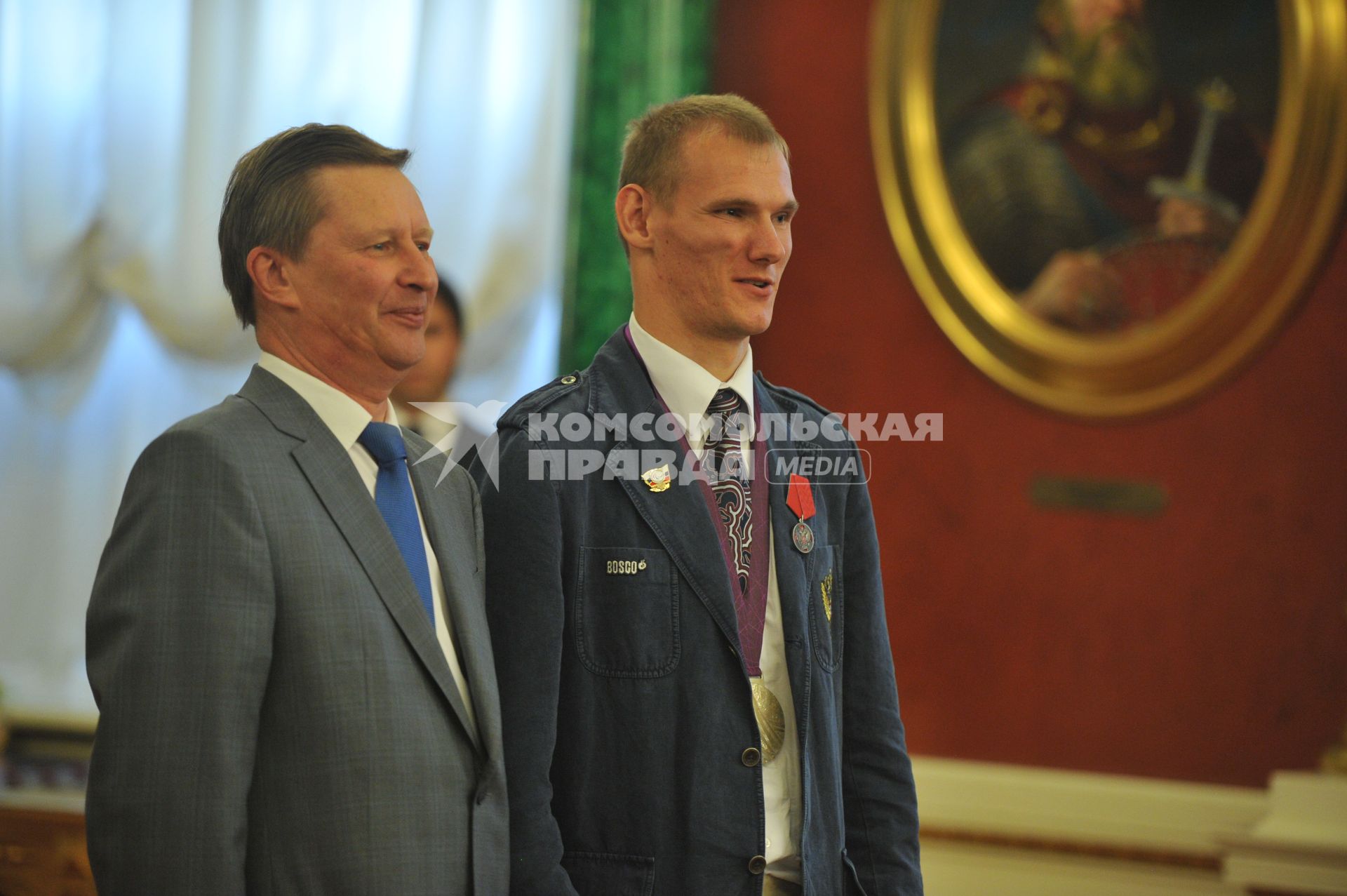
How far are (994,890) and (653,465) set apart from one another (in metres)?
2.85

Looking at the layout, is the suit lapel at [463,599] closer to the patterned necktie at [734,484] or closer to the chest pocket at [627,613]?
the chest pocket at [627,613]

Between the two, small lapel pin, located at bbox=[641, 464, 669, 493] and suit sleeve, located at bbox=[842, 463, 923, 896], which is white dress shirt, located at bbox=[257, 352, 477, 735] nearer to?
small lapel pin, located at bbox=[641, 464, 669, 493]

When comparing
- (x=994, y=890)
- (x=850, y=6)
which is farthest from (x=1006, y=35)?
(x=994, y=890)

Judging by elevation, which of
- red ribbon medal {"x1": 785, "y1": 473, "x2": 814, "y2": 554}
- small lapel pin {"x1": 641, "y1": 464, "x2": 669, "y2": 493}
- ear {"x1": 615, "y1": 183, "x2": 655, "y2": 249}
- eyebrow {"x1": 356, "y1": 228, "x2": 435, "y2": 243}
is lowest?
red ribbon medal {"x1": 785, "y1": 473, "x2": 814, "y2": 554}

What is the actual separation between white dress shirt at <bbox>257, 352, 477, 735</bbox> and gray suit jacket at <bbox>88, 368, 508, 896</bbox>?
2cm

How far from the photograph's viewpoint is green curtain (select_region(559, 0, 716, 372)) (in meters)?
4.44

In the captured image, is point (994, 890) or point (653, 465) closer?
point (653, 465)

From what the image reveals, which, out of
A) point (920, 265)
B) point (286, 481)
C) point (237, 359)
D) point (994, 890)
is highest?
point (920, 265)

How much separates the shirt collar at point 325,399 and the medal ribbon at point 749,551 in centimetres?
48

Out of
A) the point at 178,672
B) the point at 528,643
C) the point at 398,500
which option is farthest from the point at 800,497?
the point at 178,672

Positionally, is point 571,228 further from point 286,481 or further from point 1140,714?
point 286,481

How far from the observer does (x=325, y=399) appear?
1.70 meters

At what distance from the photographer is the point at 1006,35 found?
4340 mm

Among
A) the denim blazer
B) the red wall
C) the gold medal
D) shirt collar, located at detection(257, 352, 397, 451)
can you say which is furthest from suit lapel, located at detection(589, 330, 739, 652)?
the red wall
